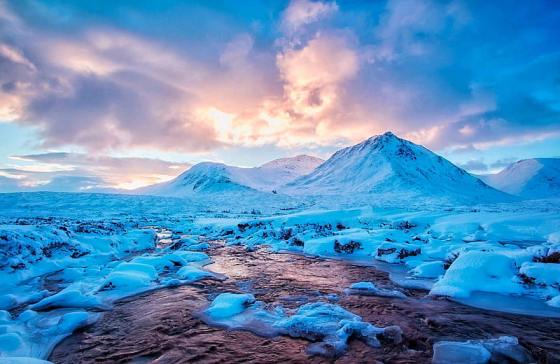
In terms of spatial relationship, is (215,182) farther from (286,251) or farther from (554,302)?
(554,302)

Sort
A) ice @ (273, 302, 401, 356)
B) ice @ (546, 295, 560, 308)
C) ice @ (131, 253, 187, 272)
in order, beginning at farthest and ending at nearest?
ice @ (131, 253, 187, 272) → ice @ (546, 295, 560, 308) → ice @ (273, 302, 401, 356)

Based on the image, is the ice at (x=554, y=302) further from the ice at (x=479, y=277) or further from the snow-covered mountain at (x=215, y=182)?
the snow-covered mountain at (x=215, y=182)

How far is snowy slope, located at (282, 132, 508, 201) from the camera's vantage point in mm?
80688

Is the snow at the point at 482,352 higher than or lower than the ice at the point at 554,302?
lower

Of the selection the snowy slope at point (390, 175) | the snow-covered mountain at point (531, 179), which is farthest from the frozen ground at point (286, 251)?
the snow-covered mountain at point (531, 179)

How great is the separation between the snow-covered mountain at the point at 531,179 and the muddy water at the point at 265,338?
135m

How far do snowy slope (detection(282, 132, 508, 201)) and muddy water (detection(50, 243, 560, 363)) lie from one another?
6531 cm

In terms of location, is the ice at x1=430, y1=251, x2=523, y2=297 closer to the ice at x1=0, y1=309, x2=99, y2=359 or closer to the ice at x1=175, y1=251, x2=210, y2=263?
the ice at x1=0, y1=309, x2=99, y2=359

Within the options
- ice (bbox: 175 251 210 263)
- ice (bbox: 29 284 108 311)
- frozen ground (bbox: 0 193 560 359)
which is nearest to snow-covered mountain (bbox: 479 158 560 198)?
frozen ground (bbox: 0 193 560 359)

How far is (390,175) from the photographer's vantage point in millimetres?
86562

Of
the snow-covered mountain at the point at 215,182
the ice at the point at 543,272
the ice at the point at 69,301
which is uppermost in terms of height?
the snow-covered mountain at the point at 215,182

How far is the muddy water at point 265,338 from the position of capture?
223 inches

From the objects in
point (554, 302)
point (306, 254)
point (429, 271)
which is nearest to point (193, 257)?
point (306, 254)

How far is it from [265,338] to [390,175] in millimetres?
84985
